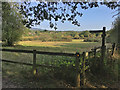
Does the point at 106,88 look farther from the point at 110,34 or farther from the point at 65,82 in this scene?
the point at 110,34

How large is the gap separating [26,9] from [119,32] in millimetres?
3232

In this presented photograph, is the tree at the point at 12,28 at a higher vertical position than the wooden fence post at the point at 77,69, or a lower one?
higher

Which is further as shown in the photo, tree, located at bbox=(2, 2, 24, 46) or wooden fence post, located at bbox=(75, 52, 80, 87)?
tree, located at bbox=(2, 2, 24, 46)

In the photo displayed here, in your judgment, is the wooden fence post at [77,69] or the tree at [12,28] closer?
the wooden fence post at [77,69]

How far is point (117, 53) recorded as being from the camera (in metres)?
5.71

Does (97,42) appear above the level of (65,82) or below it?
above

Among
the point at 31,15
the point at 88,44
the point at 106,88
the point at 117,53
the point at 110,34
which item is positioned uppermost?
the point at 31,15

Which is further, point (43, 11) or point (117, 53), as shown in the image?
point (117, 53)

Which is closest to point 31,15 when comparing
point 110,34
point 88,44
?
point 88,44

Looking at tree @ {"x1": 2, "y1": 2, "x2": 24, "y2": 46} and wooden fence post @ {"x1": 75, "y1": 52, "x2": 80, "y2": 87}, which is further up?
tree @ {"x1": 2, "y1": 2, "x2": 24, "y2": 46}

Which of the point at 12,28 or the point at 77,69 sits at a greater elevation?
the point at 12,28

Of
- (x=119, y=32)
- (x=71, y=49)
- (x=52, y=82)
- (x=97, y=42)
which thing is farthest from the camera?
(x=71, y=49)

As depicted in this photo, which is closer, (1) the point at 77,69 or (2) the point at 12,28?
(1) the point at 77,69

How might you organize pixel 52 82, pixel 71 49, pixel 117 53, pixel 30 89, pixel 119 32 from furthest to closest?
pixel 71 49 < pixel 117 53 < pixel 119 32 < pixel 52 82 < pixel 30 89
